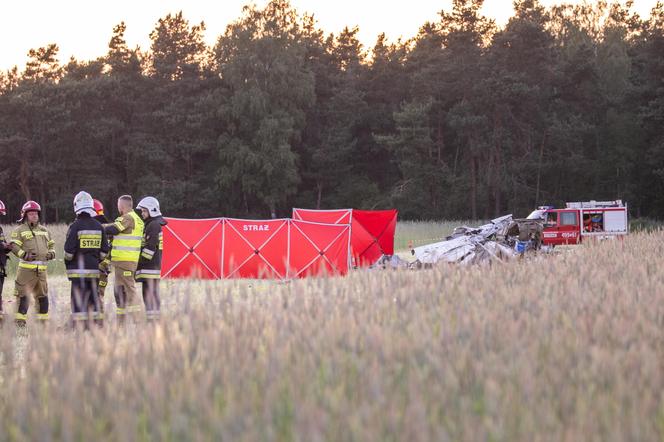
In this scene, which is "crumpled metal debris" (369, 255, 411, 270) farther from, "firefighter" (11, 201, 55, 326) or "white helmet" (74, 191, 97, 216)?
"firefighter" (11, 201, 55, 326)

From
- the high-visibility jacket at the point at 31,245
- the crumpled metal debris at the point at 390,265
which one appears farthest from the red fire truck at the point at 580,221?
the high-visibility jacket at the point at 31,245

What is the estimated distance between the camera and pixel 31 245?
11578 millimetres

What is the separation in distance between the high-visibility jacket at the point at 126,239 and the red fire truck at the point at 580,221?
69.2 feet

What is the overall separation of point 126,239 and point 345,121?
4848cm

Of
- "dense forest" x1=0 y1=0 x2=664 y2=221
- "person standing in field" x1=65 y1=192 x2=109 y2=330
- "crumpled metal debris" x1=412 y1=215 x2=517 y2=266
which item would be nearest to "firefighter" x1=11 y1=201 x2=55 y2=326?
"person standing in field" x1=65 y1=192 x2=109 y2=330

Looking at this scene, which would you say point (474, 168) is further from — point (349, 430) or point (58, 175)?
point (349, 430)

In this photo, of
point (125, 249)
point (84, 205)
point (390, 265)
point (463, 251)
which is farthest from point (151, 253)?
point (463, 251)

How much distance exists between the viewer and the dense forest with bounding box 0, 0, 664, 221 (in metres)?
50.7

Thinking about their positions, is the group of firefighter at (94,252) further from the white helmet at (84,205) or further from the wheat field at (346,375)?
the wheat field at (346,375)

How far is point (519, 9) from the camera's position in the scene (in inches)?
2191

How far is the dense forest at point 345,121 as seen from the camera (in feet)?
166

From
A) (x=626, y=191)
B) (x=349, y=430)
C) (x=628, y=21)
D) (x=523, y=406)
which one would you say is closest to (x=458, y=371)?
(x=523, y=406)

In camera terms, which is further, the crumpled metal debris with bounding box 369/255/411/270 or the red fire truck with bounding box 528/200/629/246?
the red fire truck with bounding box 528/200/629/246

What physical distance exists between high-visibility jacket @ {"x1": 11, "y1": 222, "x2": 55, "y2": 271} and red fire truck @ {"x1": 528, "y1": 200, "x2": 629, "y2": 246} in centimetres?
2140
